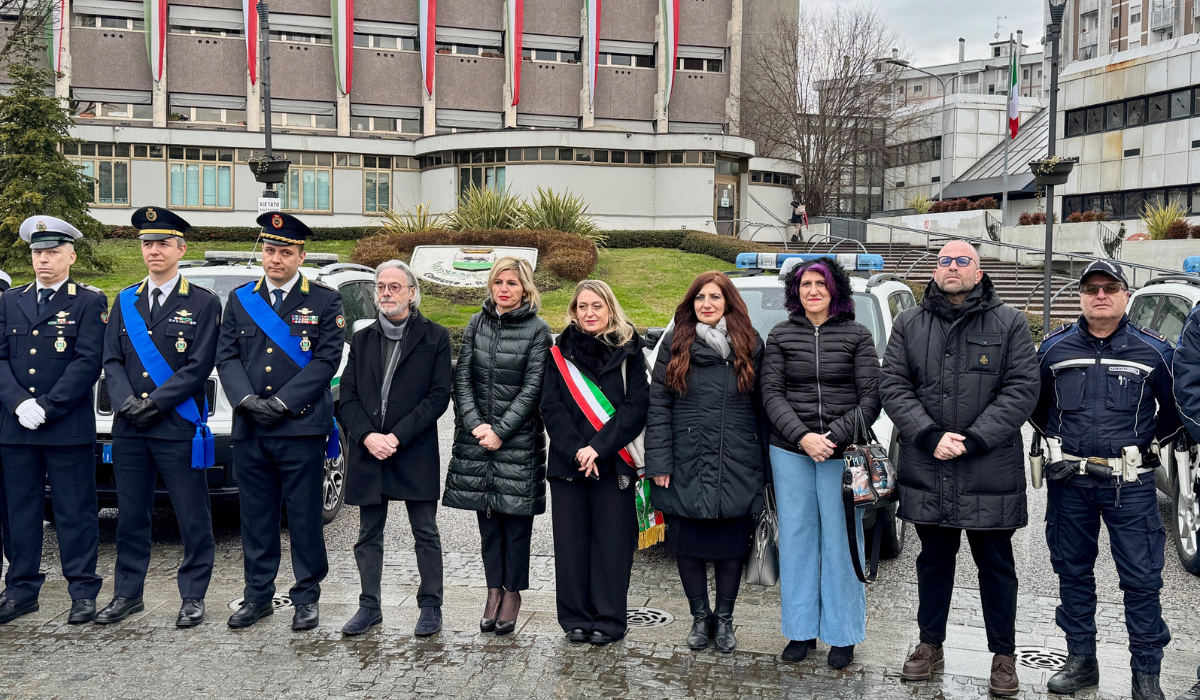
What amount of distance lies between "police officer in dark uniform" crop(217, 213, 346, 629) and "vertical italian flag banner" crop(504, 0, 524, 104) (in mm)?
41276

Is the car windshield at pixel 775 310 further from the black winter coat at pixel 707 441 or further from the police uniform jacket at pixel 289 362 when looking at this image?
the police uniform jacket at pixel 289 362

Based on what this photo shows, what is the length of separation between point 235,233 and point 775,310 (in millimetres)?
34566

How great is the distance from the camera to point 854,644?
5020 millimetres

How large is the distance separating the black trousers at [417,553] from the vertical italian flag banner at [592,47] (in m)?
42.2

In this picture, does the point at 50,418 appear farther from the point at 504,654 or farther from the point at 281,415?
the point at 504,654

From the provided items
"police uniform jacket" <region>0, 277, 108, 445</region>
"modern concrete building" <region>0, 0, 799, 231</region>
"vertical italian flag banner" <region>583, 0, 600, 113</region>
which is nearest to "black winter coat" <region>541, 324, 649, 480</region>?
"police uniform jacket" <region>0, 277, 108, 445</region>

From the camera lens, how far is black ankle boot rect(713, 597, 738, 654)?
514cm

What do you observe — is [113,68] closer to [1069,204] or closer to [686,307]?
[1069,204]

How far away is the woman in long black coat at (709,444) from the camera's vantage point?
511 centimetres

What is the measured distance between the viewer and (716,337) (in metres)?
5.18

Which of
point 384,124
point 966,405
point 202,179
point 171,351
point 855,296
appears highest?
point 384,124

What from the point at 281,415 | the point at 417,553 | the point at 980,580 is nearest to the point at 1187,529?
the point at 980,580

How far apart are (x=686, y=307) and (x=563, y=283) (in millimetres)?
20602

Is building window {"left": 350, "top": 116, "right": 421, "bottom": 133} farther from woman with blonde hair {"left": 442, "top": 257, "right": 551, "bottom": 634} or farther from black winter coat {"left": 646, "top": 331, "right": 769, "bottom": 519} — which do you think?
black winter coat {"left": 646, "top": 331, "right": 769, "bottom": 519}
